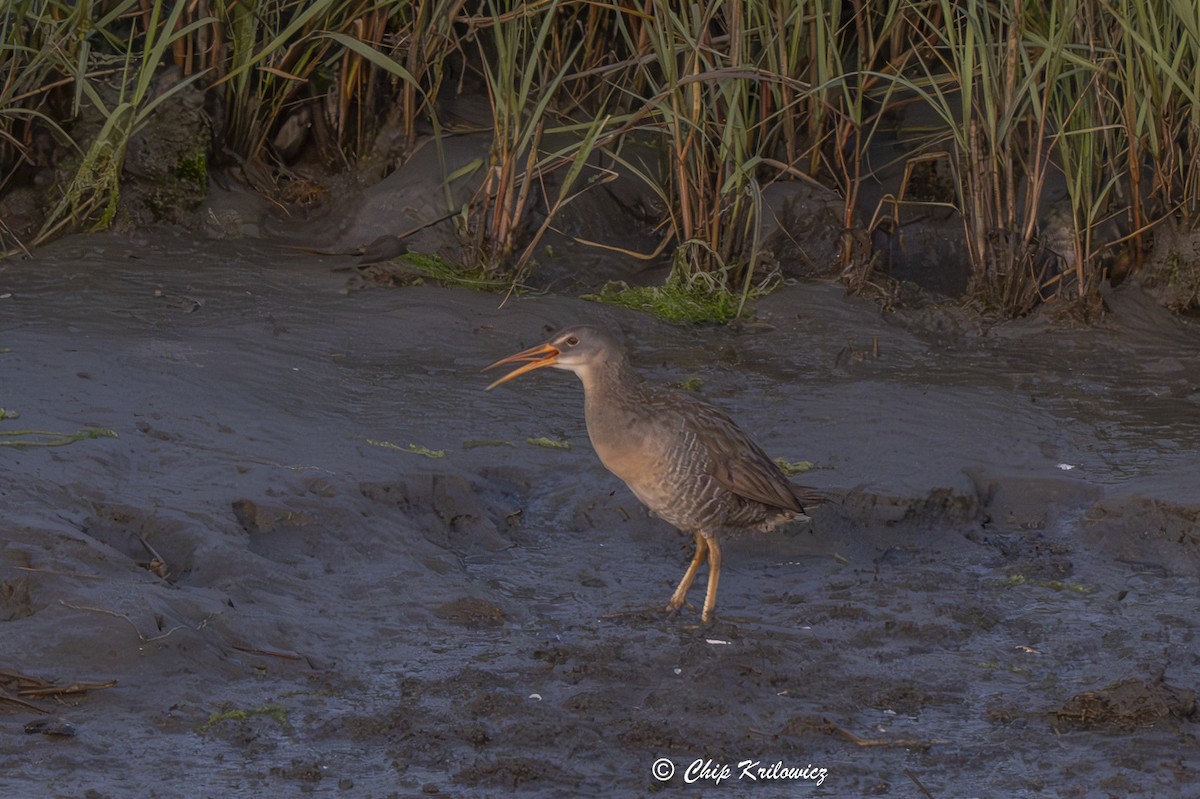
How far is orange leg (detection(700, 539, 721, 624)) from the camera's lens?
4672 mm

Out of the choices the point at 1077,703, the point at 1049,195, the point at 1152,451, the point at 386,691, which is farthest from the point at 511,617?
the point at 1049,195

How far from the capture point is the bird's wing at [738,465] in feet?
15.9

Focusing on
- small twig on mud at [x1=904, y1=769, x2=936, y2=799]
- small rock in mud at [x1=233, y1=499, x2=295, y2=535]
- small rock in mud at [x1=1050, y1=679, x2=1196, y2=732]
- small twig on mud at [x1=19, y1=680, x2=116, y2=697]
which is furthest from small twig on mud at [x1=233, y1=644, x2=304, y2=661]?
small rock in mud at [x1=1050, y1=679, x2=1196, y2=732]

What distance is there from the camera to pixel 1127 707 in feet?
13.1

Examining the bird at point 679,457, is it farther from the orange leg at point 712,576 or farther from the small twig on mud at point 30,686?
the small twig on mud at point 30,686

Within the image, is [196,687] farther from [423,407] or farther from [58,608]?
[423,407]

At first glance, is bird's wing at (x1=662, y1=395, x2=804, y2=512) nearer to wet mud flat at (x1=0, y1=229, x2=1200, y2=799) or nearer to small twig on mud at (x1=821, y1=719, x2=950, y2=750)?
wet mud flat at (x1=0, y1=229, x2=1200, y2=799)

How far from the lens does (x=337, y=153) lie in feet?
26.1

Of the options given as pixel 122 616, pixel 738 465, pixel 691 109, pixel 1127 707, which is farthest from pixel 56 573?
pixel 691 109

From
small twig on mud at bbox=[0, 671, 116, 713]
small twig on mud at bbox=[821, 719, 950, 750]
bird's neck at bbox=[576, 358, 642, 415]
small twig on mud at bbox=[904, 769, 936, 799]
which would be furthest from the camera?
bird's neck at bbox=[576, 358, 642, 415]

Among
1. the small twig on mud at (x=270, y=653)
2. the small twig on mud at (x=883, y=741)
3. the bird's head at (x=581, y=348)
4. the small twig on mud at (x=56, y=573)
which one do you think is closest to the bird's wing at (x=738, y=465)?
the bird's head at (x=581, y=348)

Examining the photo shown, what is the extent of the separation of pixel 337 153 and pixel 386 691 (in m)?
4.44

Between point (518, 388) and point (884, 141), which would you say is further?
point (884, 141)

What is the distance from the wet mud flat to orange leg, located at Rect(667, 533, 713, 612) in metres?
0.07
